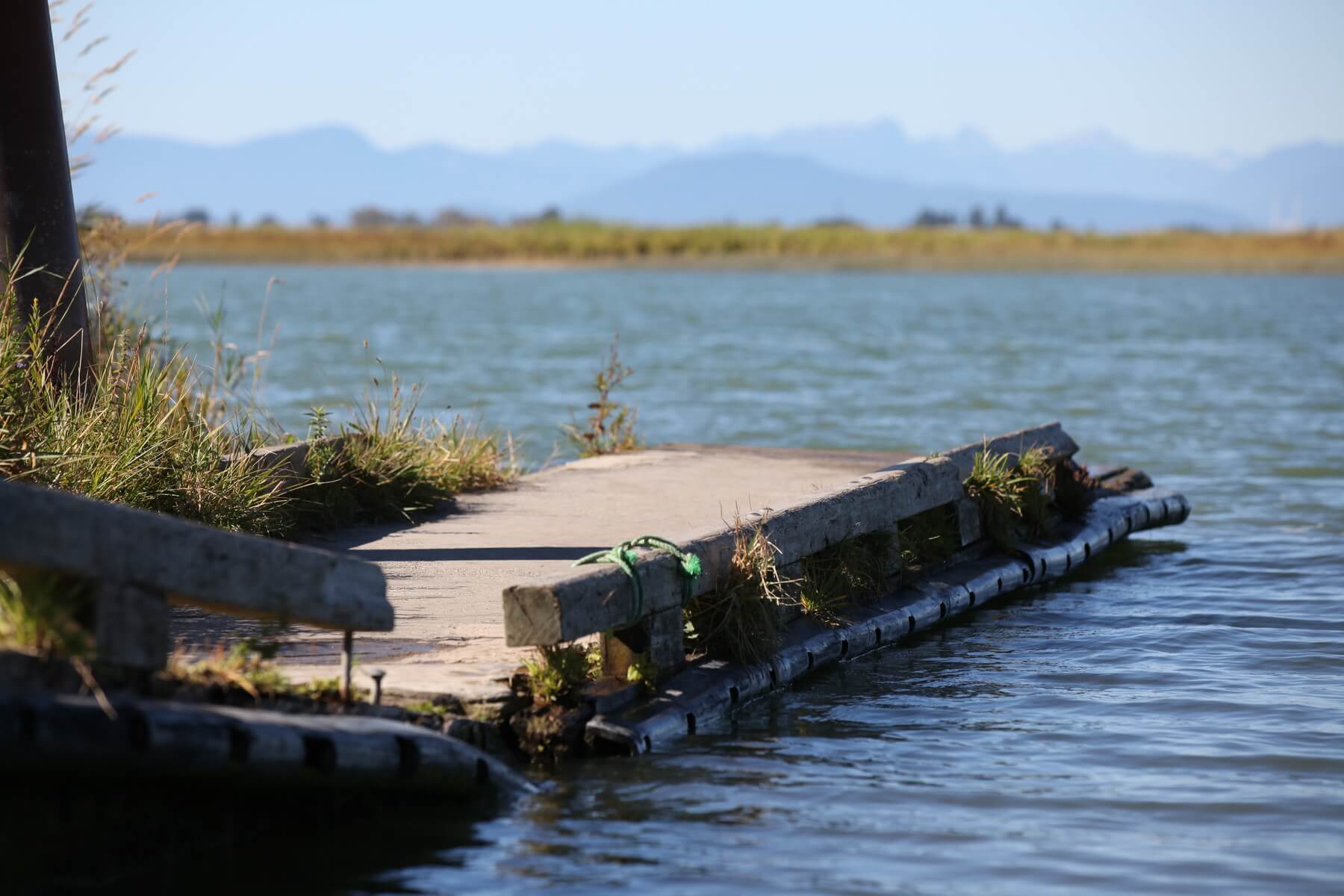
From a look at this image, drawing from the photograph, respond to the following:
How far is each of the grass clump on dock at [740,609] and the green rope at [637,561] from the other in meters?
0.42

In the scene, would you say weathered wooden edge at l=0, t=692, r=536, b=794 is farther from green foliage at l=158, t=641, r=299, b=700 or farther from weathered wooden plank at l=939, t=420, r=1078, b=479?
weathered wooden plank at l=939, t=420, r=1078, b=479

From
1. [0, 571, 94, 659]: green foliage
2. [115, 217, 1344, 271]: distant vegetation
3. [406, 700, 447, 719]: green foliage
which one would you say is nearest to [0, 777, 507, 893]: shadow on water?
[406, 700, 447, 719]: green foliage

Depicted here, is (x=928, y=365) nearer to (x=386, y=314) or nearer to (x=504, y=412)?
(x=504, y=412)

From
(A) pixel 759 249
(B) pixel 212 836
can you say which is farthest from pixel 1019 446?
(A) pixel 759 249

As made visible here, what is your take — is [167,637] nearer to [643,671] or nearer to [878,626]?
[643,671]

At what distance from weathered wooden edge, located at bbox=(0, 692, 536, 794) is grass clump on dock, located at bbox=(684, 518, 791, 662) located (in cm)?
156

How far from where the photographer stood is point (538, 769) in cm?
597

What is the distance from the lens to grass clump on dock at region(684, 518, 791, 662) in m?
6.96

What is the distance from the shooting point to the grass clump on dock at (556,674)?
6.02m

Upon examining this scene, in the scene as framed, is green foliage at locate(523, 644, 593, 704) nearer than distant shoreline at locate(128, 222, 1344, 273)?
Yes

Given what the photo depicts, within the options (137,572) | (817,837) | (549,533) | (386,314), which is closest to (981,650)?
(549,533)

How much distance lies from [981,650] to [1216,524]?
19.1ft

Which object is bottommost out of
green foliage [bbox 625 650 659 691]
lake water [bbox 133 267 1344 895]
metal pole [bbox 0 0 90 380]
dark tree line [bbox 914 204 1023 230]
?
lake water [bbox 133 267 1344 895]

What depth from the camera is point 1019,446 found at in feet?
33.8
